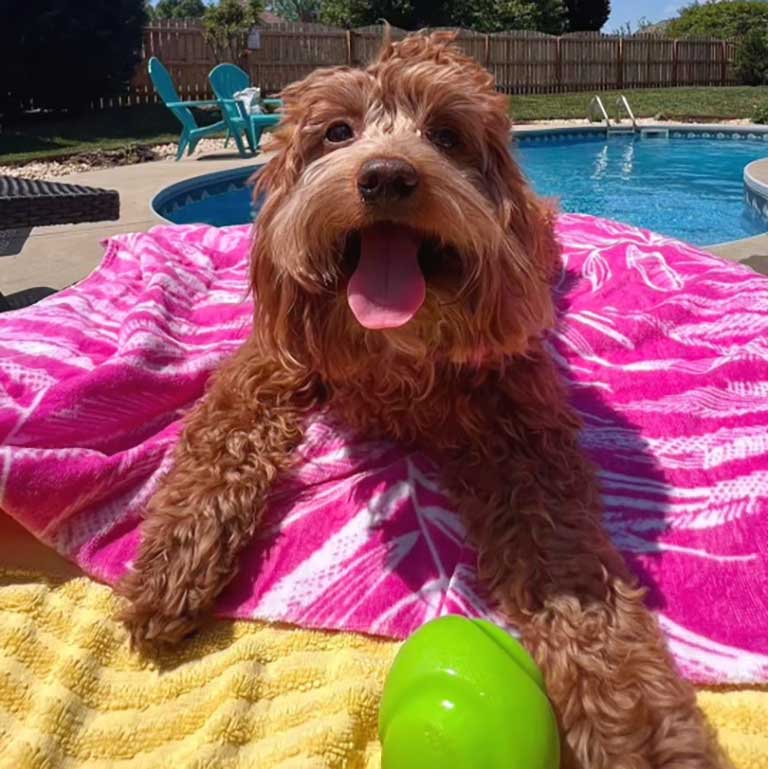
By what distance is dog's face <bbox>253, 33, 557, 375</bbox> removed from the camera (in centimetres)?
208

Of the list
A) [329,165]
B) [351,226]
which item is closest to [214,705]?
[351,226]

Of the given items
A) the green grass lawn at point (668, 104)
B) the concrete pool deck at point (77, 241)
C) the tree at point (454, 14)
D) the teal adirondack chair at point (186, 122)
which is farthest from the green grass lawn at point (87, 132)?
the tree at point (454, 14)

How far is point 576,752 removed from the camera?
1.75m

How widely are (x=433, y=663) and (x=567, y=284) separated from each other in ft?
11.6

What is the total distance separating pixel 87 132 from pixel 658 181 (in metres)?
13.7

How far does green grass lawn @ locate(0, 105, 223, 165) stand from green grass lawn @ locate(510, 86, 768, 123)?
964 centimetres

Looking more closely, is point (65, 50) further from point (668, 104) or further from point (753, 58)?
point (753, 58)

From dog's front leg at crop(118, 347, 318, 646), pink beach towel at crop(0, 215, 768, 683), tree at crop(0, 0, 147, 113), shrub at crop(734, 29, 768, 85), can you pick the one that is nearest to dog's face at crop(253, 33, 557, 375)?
dog's front leg at crop(118, 347, 318, 646)

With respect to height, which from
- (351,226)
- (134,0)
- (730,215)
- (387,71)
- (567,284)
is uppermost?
(134,0)

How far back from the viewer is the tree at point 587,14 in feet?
136

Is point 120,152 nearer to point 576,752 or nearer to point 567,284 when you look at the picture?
point 567,284

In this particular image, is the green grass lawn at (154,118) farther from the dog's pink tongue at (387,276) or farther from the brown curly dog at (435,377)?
the dog's pink tongue at (387,276)

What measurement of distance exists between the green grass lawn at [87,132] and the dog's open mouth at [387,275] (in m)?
14.1

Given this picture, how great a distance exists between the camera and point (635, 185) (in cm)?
1363
